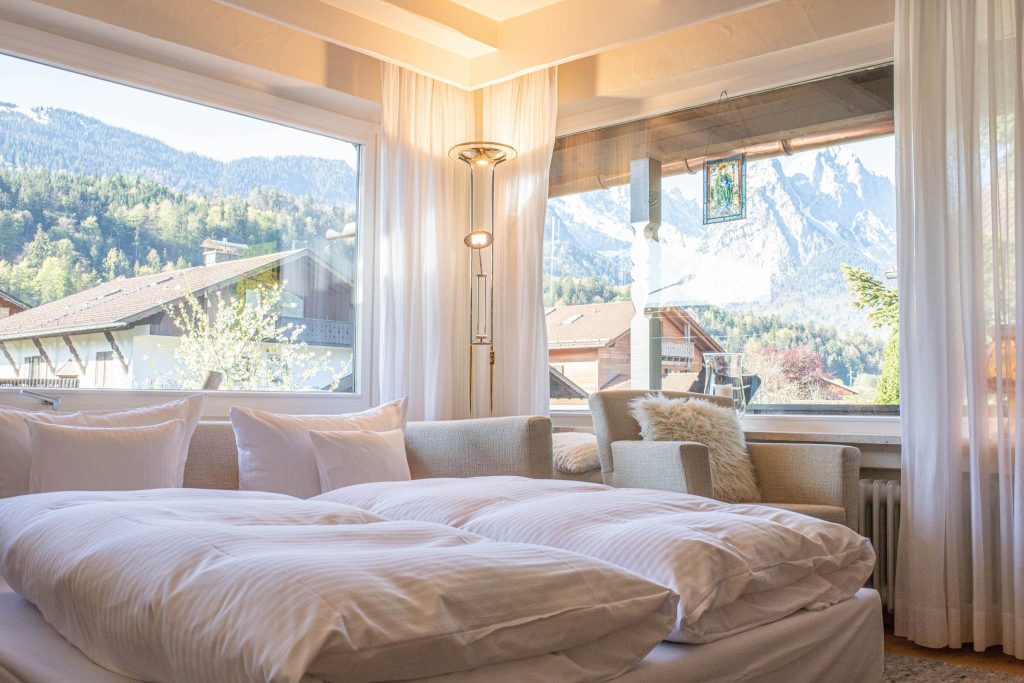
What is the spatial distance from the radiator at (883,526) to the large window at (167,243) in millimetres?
2377

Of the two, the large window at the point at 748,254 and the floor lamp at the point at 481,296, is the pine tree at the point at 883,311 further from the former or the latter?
the floor lamp at the point at 481,296

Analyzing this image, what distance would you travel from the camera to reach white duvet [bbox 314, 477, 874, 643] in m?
1.48

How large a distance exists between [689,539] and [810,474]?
5.94ft

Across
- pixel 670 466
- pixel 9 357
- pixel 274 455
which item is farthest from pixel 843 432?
pixel 9 357

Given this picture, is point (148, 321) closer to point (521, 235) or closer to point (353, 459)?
point (353, 459)

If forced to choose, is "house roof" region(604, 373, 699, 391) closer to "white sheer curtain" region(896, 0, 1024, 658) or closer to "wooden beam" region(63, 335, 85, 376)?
"white sheer curtain" region(896, 0, 1024, 658)

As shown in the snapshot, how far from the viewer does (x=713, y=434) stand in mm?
3340

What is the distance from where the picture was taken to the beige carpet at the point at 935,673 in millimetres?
2758

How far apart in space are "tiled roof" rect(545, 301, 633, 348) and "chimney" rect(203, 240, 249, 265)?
1.54 meters

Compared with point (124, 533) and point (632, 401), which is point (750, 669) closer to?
point (124, 533)

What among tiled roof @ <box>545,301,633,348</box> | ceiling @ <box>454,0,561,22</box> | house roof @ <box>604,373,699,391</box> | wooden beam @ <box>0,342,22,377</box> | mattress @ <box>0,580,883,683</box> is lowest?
mattress @ <box>0,580,883,683</box>

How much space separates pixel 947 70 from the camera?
10.6 ft

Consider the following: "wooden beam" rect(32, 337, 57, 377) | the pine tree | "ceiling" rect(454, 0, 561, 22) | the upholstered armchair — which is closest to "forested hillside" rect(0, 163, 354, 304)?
"wooden beam" rect(32, 337, 57, 377)

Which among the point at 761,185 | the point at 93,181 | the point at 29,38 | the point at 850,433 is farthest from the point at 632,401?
the point at 29,38
